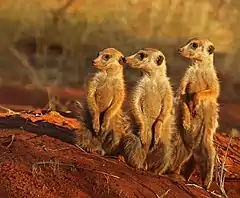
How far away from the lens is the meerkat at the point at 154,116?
6359mm

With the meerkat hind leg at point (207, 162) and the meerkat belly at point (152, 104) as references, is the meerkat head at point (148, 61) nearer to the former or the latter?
the meerkat belly at point (152, 104)

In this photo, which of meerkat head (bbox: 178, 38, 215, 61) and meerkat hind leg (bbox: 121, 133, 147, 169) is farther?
meerkat head (bbox: 178, 38, 215, 61)

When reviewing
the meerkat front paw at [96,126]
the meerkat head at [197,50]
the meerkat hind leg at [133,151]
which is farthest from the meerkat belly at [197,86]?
the meerkat front paw at [96,126]

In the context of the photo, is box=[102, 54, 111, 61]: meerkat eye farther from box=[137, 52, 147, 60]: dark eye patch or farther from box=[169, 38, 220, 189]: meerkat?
box=[169, 38, 220, 189]: meerkat

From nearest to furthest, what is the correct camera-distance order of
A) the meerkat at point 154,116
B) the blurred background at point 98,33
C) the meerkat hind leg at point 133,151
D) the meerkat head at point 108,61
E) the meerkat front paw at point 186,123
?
the meerkat hind leg at point 133,151 < the meerkat at point 154,116 < the meerkat front paw at point 186,123 < the meerkat head at point 108,61 < the blurred background at point 98,33

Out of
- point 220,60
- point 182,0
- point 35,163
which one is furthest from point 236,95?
point 35,163

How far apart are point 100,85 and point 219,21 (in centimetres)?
1078

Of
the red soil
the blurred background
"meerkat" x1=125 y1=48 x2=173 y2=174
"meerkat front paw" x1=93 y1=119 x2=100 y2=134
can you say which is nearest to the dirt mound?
the red soil

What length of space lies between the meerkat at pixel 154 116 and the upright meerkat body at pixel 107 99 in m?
0.17

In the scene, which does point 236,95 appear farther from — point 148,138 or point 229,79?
point 148,138

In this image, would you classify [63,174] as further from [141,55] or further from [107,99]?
[141,55]

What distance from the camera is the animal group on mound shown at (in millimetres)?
6387

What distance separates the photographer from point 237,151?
8.09 m

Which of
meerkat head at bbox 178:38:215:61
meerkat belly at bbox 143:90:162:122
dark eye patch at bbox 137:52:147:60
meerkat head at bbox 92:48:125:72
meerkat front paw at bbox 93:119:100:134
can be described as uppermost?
meerkat head at bbox 178:38:215:61
